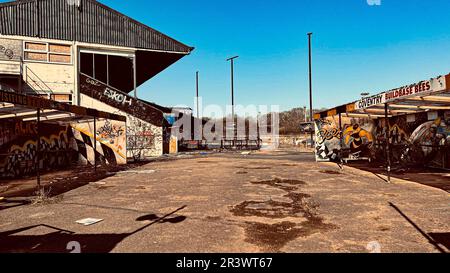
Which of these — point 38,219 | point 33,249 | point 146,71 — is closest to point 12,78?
Result: point 146,71

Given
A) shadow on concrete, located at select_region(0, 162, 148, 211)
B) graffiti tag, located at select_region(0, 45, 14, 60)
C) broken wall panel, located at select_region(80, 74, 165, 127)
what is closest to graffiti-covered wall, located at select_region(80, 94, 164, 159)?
broken wall panel, located at select_region(80, 74, 165, 127)

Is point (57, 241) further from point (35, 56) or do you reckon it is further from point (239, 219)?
point (35, 56)

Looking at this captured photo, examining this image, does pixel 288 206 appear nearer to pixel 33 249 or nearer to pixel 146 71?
pixel 33 249

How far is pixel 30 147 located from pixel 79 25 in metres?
13.6

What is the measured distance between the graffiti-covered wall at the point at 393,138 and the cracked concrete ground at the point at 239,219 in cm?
417

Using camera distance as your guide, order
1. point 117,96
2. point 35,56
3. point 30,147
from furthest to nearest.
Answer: point 117,96 < point 35,56 < point 30,147

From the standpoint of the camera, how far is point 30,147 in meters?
13.0

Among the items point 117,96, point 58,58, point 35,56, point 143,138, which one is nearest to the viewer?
point 35,56

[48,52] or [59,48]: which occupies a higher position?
[59,48]

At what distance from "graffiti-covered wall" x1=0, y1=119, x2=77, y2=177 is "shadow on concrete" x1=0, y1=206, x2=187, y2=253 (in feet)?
28.2

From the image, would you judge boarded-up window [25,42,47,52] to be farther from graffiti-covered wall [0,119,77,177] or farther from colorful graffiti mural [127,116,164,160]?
graffiti-covered wall [0,119,77,177]

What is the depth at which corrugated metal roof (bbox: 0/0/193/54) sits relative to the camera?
20312 millimetres

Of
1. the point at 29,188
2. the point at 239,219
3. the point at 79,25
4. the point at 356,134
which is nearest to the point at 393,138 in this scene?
the point at 356,134
